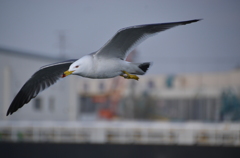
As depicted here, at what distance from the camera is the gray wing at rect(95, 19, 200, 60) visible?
21.8 ft

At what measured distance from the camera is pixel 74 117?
33.6m

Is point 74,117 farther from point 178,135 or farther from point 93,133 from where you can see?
point 178,135

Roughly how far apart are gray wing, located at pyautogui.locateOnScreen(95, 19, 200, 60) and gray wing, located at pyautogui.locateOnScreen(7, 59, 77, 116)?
1082 mm

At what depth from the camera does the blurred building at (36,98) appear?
2478 centimetres

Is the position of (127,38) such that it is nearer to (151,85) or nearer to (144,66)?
(144,66)

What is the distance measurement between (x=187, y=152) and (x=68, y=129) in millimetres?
8265

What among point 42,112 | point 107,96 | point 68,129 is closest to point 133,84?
point 107,96

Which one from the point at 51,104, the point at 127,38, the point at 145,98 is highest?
the point at 145,98

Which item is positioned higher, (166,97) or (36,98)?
(166,97)

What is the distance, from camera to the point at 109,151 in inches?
631

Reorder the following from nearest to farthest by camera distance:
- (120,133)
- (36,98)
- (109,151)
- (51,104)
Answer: (109,151), (120,133), (36,98), (51,104)

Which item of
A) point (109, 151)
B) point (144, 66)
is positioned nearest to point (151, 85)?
point (109, 151)

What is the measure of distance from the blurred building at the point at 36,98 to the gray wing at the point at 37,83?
16703mm

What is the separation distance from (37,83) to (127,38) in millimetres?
1874
